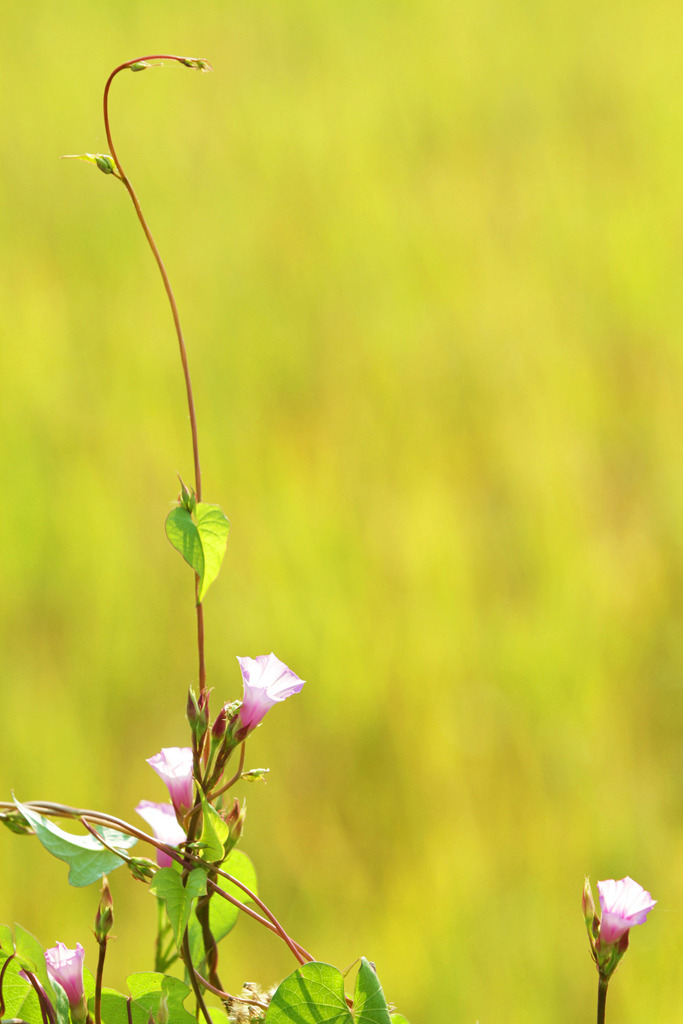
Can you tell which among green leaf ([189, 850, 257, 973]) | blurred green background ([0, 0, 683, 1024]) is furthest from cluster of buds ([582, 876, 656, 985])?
blurred green background ([0, 0, 683, 1024])

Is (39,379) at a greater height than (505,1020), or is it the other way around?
(39,379)

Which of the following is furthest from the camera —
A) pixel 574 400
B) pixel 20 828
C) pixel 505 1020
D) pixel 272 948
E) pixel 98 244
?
pixel 98 244

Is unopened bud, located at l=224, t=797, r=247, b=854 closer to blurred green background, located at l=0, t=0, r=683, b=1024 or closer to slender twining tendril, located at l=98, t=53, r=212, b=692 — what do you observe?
slender twining tendril, located at l=98, t=53, r=212, b=692

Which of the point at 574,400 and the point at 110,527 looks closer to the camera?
the point at 110,527

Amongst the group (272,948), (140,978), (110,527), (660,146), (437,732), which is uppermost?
(660,146)

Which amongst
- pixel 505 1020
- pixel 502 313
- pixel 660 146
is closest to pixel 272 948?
pixel 505 1020

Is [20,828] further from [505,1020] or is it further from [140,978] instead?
[505,1020]

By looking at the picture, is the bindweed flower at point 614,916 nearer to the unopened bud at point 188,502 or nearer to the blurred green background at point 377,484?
the unopened bud at point 188,502
